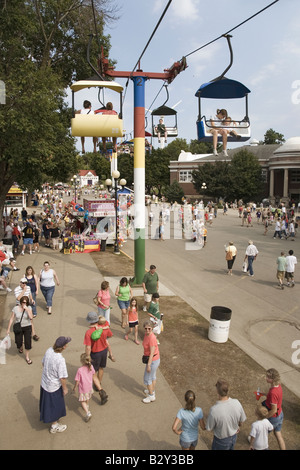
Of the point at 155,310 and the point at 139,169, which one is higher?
the point at 139,169

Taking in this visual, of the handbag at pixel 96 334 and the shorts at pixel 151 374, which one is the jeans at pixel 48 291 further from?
the shorts at pixel 151 374

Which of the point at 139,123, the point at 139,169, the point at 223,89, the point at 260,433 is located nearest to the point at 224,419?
the point at 260,433

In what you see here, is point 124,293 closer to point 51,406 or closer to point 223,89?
point 51,406

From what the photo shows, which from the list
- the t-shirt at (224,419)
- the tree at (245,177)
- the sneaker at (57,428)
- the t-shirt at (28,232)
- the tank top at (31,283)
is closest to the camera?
the t-shirt at (224,419)

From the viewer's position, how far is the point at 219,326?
26.6 feet

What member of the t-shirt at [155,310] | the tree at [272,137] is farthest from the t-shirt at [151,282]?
the tree at [272,137]

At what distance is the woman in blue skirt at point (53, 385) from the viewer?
497 centimetres

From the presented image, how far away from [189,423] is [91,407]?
6.96 feet

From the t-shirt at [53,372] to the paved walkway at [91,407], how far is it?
0.74m

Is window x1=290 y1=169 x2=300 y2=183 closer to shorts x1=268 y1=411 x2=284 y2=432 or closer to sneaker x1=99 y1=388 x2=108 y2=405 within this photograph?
shorts x1=268 y1=411 x2=284 y2=432

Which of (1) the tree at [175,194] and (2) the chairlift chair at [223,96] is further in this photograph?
(1) the tree at [175,194]

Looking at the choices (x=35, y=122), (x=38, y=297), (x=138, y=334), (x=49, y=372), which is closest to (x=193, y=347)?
(x=138, y=334)
